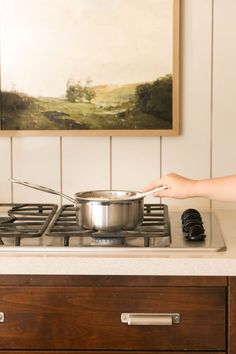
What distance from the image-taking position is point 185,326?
→ 1.41 metres

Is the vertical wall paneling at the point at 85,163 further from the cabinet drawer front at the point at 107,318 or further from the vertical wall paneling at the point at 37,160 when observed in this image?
the cabinet drawer front at the point at 107,318

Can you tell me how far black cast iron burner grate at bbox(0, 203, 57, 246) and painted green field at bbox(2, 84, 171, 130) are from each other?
27cm

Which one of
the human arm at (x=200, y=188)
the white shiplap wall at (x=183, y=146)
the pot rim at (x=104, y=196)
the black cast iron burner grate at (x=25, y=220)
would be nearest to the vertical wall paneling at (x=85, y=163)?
the white shiplap wall at (x=183, y=146)

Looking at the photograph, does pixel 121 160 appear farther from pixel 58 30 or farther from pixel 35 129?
pixel 58 30

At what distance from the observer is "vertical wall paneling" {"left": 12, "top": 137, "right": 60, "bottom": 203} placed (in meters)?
2.04

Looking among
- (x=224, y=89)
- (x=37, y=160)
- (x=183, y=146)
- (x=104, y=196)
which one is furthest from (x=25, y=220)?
(x=224, y=89)

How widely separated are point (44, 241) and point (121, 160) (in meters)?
0.58

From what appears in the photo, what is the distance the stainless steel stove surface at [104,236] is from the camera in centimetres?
145

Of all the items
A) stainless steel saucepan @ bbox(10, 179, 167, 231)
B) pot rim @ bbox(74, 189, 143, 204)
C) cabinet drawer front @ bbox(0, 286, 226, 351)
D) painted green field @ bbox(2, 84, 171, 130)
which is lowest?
cabinet drawer front @ bbox(0, 286, 226, 351)

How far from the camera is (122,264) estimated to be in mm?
1385

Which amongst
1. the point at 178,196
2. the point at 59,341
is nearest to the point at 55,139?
the point at 178,196

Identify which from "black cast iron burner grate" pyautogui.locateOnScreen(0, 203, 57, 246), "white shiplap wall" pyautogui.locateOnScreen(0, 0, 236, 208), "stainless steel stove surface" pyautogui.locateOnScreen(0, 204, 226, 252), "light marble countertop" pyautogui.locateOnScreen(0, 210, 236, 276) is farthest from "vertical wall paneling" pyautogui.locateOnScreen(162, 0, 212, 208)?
"light marble countertop" pyautogui.locateOnScreen(0, 210, 236, 276)

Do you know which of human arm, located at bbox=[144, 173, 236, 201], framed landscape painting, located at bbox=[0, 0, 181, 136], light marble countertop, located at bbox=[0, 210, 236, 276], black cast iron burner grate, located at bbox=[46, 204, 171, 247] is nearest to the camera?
light marble countertop, located at bbox=[0, 210, 236, 276]

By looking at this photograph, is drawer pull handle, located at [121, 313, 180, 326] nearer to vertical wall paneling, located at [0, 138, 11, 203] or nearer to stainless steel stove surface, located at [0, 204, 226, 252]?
stainless steel stove surface, located at [0, 204, 226, 252]
